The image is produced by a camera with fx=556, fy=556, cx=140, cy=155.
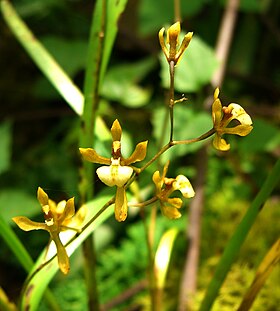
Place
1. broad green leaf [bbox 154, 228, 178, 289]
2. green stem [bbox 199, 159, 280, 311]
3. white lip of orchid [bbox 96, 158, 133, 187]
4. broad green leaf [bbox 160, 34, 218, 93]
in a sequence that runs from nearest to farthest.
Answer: white lip of orchid [bbox 96, 158, 133, 187], green stem [bbox 199, 159, 280, 311], broad green leaf [bbox 154, 228, 178, 289], broad green leaf [bbox 160, 34, 218, 93]

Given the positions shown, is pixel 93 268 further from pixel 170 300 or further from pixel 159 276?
pixel 170 300

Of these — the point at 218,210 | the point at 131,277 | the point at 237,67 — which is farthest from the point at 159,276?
the point at 237,67

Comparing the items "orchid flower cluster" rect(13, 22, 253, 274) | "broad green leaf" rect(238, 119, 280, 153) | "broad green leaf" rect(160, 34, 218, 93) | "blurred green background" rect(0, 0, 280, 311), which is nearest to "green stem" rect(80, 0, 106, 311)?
"blurred green background" rect(0, 0, 280, 311)

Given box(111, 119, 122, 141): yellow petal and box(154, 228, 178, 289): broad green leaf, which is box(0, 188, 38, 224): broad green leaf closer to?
box(154, 228, 178, 289): broad green leaf

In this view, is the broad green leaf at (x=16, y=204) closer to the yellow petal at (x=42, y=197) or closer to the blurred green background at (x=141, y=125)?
the blurred green background at (x=141, y=125)

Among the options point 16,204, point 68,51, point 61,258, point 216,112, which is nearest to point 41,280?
point 61,258

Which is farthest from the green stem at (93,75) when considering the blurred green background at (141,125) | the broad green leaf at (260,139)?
the broad green leaf at (260,139)

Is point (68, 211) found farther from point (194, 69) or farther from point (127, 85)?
point (127, 85)
